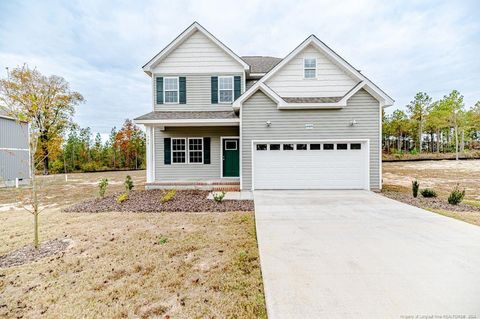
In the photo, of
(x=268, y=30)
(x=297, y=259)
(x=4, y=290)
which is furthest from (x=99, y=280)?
(x=268, y=30)

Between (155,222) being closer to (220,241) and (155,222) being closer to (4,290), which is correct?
(220,241)

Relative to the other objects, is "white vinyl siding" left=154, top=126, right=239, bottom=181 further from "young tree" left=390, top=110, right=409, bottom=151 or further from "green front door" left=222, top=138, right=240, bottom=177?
"young tree" left=390, top=110, right=409, bottom=151

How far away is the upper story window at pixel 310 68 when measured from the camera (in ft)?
36.6

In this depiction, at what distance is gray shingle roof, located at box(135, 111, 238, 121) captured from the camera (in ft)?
35.7

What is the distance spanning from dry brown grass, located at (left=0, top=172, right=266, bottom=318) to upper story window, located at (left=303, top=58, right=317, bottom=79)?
828cm

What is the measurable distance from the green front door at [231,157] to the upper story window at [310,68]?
4.66 meters

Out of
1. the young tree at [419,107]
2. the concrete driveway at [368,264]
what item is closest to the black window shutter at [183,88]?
the concrete driveway at [368,264]

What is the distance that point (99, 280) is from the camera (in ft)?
10.7

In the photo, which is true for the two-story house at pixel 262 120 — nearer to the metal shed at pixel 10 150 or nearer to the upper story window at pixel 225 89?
the upper story window at pixel 225 89

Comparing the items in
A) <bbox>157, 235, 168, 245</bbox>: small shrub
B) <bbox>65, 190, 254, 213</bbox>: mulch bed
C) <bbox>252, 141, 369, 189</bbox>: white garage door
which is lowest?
<bbox>157, 235, 168, 245</bbox>: small shrub

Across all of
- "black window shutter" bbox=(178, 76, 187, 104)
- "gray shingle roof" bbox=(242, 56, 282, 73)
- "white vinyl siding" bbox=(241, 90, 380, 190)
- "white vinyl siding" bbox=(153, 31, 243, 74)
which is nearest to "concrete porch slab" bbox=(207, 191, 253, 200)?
"white vinyl siding" bbox=(241, 90, 380, 190)

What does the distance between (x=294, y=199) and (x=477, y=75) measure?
113 ft

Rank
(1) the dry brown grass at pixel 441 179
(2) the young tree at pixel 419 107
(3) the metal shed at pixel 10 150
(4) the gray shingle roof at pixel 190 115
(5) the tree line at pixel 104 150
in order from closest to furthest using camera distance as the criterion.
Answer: (4) the gray shingle roof at pixel 190 115 < (1) the dry brown grass at pixel 441 179 < (3) the metal shed at pixel 10 150 < (5) the tree line at pixel 104 150 < (2) the young tree at pixel 419 107

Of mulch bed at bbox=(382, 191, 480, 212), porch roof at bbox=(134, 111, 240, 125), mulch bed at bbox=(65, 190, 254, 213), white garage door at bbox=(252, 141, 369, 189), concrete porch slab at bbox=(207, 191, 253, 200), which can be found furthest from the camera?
porch roof at bbox=(134, 111, 240, 125)
